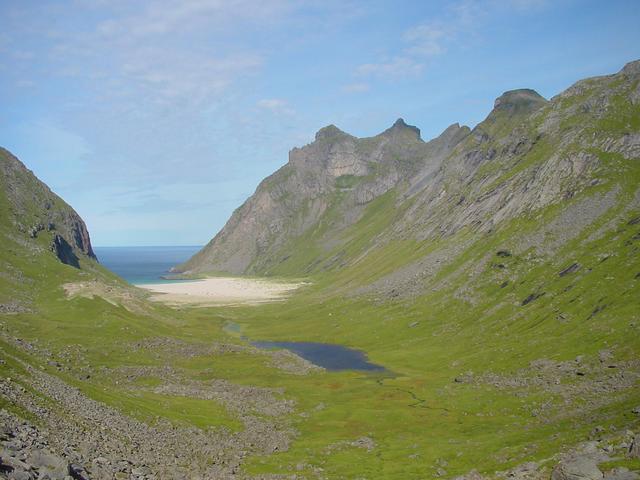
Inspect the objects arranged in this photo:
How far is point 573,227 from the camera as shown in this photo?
179 m

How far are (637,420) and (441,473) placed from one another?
23.7 m

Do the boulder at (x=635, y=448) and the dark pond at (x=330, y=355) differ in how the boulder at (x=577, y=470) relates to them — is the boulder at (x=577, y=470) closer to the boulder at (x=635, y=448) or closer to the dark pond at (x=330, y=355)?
the boulder at (x=635, y=448)

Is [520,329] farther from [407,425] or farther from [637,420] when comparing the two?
[637,420]

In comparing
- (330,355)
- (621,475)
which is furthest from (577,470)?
(330,355)

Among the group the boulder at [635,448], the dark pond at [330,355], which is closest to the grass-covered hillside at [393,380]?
the boulder at [635,448]

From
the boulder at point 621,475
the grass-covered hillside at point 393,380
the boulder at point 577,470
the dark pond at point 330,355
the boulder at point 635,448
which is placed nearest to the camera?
the boulder at point 621,475

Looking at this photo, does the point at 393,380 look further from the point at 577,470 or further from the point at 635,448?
the point at 635,448

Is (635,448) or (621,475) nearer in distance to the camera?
(621,475)

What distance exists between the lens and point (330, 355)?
562 ft

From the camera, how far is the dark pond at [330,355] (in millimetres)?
153500

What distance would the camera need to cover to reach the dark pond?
154 meters

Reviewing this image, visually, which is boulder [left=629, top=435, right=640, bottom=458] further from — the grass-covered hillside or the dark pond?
the dark pond

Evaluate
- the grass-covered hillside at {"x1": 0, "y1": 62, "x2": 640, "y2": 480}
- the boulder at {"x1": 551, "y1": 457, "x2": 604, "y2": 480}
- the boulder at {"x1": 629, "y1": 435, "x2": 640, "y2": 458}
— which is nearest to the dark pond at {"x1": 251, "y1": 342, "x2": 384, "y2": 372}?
the grass-covered hillside at {"x1": 0, "y1": 62, "x2": 640, "y2": 480}

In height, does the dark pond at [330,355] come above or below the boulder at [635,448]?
below
